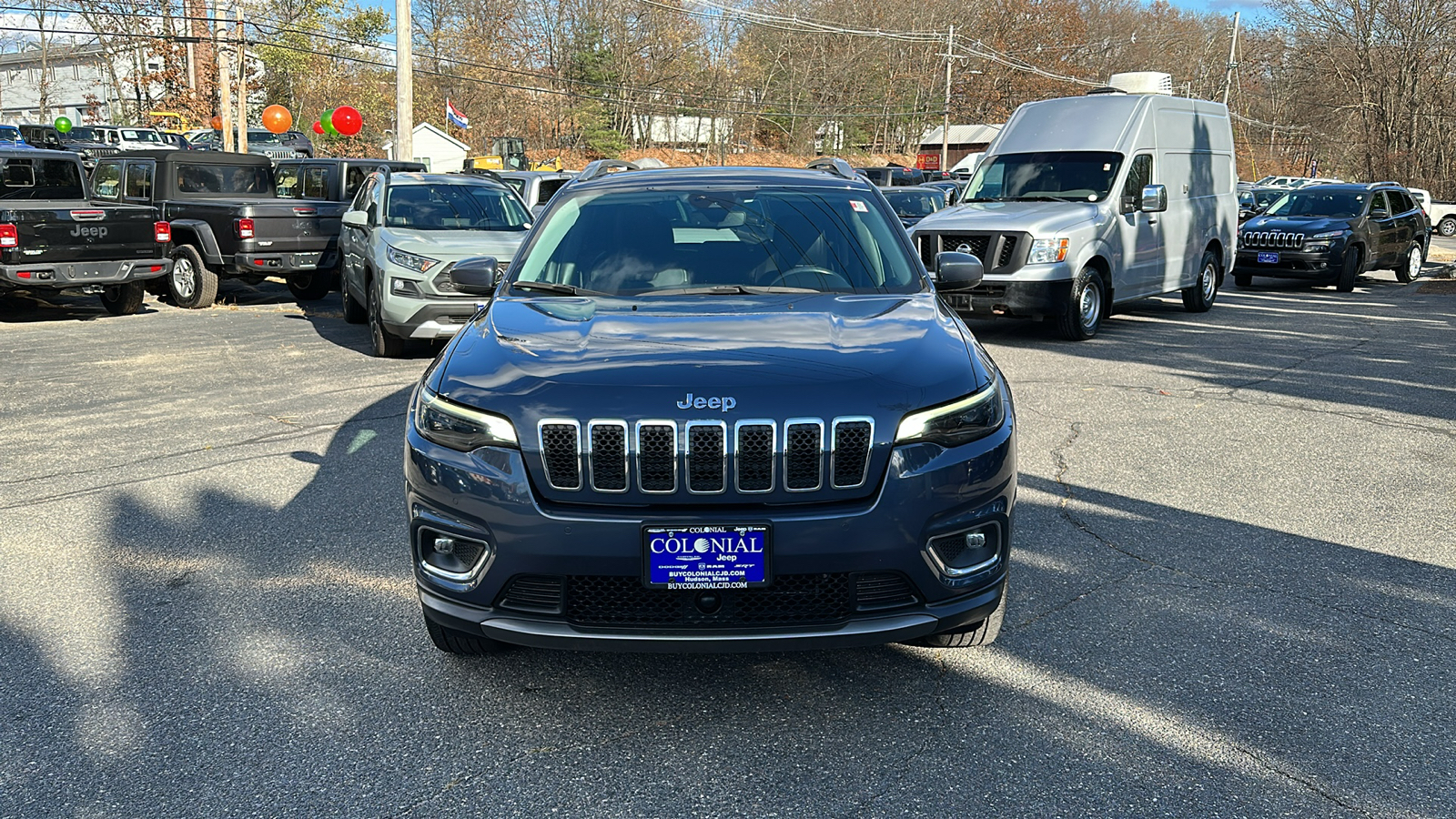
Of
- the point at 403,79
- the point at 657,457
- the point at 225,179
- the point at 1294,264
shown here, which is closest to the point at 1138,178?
the point at 1294,264

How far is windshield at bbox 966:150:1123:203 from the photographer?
507 inches

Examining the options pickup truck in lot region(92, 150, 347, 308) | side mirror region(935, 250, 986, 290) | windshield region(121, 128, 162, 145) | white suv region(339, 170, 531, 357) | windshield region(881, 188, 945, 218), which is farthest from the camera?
windshield region(121, 128, 162, 145)

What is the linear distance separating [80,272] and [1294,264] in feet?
57.1

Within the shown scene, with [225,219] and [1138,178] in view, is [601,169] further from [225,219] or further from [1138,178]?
[225,219]

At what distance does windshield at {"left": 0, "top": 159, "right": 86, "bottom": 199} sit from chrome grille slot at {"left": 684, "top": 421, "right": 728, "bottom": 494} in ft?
44.6

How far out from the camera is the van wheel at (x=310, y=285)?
1616 centimetres

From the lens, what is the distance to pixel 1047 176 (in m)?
13.3

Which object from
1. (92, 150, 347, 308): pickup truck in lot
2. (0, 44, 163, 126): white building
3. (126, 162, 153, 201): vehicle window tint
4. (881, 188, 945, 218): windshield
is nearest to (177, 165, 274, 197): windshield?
(92, 150, 347, 308): pickup truck in lot

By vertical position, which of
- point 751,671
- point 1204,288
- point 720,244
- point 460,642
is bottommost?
point 751,671

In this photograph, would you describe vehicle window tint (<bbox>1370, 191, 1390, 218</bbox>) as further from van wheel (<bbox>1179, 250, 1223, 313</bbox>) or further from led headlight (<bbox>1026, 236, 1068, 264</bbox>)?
led headlight (<bbox>1026, 236, 1068, 264</bbox>)

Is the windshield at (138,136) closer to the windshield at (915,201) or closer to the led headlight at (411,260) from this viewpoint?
the windshield at (915,201)

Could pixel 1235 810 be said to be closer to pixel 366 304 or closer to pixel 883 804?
pixel 883 804

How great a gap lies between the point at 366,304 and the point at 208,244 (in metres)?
4.61

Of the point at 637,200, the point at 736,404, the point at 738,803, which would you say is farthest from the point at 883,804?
the point at 637,200
